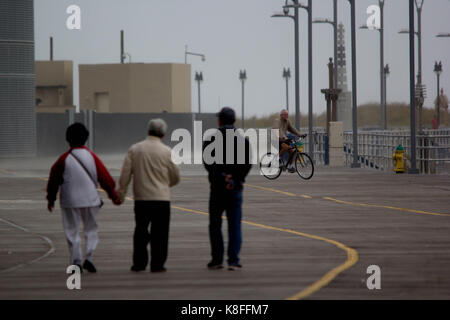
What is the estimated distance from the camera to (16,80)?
178ft

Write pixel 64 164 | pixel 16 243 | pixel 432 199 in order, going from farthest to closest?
pixel 432 199 < pixel 16 243 < pixel 64 164

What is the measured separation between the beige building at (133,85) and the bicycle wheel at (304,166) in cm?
6117

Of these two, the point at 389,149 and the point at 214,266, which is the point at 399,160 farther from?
the point at 214,266

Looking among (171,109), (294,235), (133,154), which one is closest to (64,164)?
(133,154)

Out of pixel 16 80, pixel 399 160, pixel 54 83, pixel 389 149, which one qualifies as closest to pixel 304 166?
pixel 399 160

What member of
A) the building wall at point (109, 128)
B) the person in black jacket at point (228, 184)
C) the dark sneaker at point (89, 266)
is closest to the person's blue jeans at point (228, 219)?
the person in black jacket at point (228, 184)

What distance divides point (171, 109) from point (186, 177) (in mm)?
58413

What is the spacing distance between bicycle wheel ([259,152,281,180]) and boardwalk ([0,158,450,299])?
14.6 feet

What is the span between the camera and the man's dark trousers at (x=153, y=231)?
11898 millimetres

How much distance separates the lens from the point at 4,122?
53625 mm

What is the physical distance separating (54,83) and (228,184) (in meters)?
84.4

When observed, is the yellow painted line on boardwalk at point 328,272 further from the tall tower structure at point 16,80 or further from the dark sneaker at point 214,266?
the tall tower structure at point 16,80

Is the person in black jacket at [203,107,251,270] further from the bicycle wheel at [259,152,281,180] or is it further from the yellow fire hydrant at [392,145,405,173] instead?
the yellow fire hydrant at [392,145,405,173]
